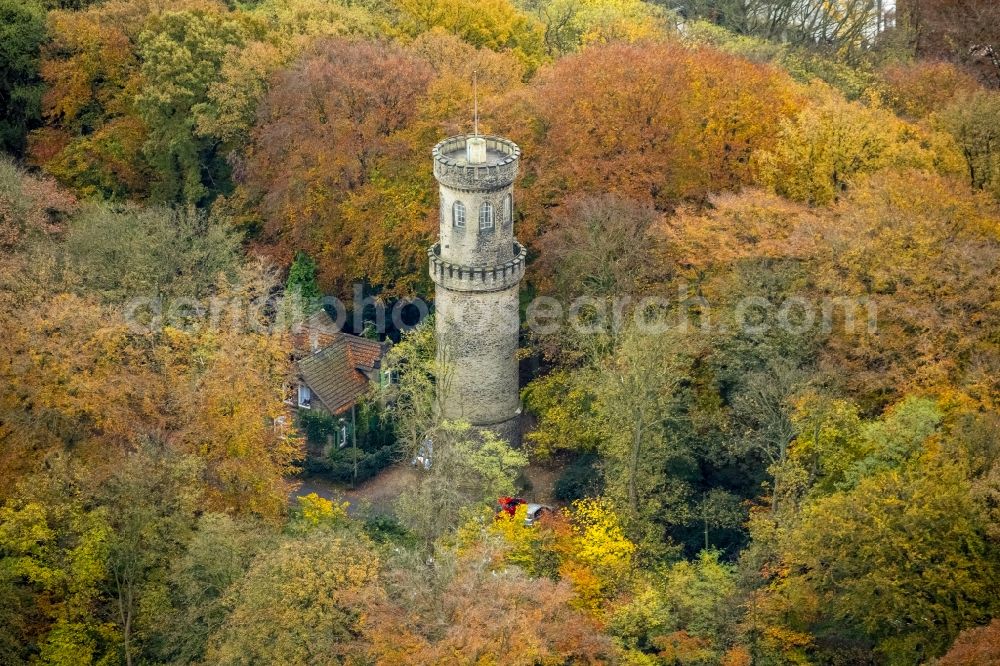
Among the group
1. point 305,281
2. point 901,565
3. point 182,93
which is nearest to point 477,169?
point 305,281

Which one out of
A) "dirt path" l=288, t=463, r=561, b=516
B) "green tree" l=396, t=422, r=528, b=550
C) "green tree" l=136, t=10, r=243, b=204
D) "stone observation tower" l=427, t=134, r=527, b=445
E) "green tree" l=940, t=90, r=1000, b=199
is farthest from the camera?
"green tree" l=136, t=10, r=243, b=204

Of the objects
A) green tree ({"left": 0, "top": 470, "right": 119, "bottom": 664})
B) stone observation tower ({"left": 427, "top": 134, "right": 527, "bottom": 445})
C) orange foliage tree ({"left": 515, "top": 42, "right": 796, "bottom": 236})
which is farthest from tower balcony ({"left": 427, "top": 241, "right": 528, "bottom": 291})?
green tree ({"left": 0, "top": 470, "right": 119, "bottom": 664})

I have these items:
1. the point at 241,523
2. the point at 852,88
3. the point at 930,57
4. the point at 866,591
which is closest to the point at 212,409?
the point at 241,523

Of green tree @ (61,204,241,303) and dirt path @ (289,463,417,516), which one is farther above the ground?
green tree @ (61,204,241,303)

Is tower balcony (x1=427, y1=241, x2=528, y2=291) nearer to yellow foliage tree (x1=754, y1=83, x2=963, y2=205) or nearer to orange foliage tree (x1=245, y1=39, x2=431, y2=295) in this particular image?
orange foliage tree (x1=245, y1=39, x2=431, y2=295)

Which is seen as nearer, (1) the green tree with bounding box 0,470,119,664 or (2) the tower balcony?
(1) the green tree with bounding box 0,470,119,664

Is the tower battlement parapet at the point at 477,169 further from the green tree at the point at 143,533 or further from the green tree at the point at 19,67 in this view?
the green tree at the point at 19,67

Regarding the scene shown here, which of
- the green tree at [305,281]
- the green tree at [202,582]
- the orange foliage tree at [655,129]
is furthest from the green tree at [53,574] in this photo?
the orange foliage tree at [655,129]
